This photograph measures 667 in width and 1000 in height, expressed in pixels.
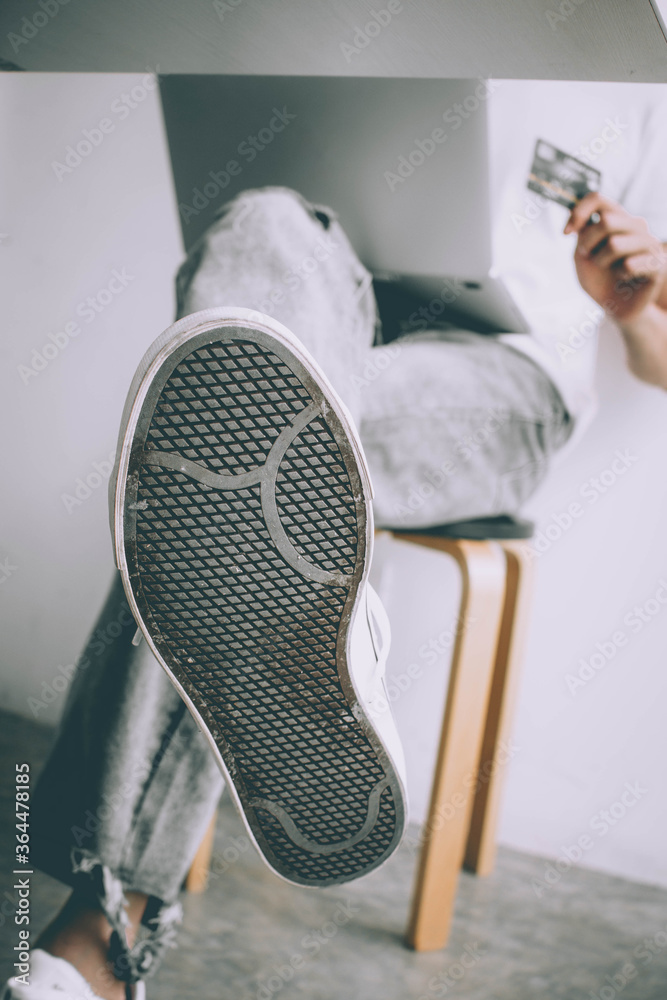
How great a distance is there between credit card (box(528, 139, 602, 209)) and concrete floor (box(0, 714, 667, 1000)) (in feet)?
2.50

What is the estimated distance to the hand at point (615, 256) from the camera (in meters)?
0.70

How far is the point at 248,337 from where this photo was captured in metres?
0.38

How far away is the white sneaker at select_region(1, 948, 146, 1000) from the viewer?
442 mm

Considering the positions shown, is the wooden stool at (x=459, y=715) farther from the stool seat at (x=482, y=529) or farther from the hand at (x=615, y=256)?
the hand at (x=615, y=256)

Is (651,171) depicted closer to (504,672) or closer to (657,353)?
(657,353)

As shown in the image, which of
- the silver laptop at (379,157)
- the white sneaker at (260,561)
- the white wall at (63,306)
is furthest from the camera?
the white wall at (63,306)

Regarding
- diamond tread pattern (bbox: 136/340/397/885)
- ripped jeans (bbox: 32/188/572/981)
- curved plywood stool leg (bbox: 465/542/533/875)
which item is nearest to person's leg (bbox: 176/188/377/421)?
ripped jeans (bbox: 32/188/572/981)

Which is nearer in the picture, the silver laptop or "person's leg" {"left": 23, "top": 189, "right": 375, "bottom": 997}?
"person's leg" {"left": 23, "top": 189, "right": 375, "bottom": 997}

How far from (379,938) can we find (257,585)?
517 millimetres

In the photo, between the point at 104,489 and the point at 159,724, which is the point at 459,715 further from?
the point at 104,489

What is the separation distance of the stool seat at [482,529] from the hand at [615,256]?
0.24 meters

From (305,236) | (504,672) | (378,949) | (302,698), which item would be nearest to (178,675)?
(302,698)

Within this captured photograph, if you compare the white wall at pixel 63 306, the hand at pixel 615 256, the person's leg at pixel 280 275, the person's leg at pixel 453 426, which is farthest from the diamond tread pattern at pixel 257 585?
the white wall at pixel 63 306

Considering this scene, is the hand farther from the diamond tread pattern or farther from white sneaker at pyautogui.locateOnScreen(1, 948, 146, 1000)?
white sneaker at pyautogui.locateOnScreen(1, 948, 146, 1000)
